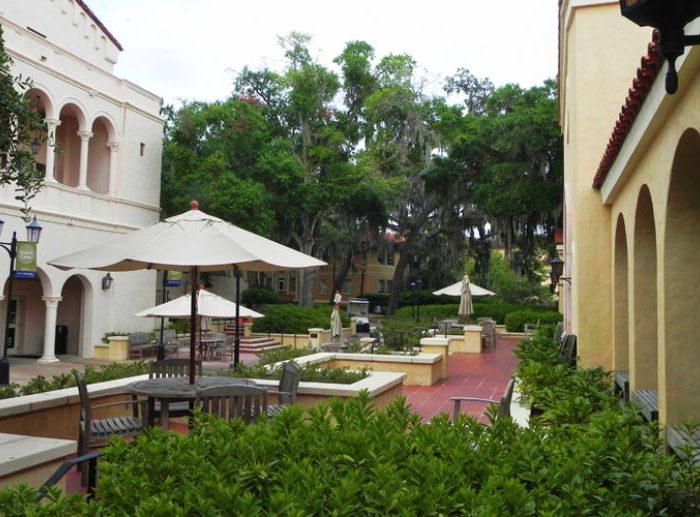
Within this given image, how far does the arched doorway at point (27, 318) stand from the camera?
22.0m

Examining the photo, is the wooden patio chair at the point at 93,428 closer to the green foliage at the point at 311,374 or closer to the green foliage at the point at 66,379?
the green foliage at the point at 66,379

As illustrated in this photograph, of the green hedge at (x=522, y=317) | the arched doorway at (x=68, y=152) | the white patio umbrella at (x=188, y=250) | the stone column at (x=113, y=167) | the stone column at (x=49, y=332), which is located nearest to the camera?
the white patio umbrella at (x=188, y=250)

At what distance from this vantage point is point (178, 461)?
338 centimetres

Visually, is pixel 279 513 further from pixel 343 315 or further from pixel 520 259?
pixel 520 259

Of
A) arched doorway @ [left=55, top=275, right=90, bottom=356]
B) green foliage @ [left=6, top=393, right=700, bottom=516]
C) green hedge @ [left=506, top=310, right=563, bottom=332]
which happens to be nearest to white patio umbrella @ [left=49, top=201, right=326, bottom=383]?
green foliage @ [left=6, top=393, right=700, bottom=516]

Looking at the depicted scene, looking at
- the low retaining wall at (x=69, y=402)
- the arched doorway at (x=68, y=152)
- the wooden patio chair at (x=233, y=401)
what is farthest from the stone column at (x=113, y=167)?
the wooden patio chair at (x=233, y=401)

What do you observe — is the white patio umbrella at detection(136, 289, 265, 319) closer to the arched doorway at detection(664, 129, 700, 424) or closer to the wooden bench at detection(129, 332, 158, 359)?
the wooden bench at detection(129, 332, 158, 359)

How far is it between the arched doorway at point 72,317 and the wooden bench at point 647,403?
19.4 metres

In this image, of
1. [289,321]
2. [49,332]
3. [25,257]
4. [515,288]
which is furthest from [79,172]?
[515,288]

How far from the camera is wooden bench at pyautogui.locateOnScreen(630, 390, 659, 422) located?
237 inches

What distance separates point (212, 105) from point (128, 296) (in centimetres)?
1182

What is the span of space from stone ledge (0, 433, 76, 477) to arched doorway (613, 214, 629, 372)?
7606 mm

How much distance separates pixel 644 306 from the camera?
24.5 feet

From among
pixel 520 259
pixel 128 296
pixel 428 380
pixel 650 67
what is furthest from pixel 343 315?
pixel 650 67
